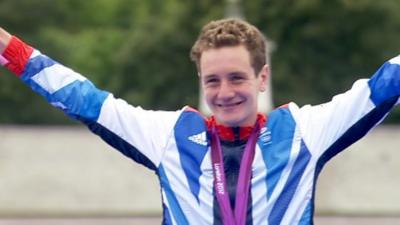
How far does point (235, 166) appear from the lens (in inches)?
177

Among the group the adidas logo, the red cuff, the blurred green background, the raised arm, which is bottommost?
the adidas logo

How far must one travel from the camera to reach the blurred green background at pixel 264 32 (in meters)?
45.7

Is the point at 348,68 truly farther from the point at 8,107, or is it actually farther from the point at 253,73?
the point at 253,73

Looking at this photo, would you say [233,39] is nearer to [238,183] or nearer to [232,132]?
[232,132]

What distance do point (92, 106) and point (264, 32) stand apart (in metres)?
40.3

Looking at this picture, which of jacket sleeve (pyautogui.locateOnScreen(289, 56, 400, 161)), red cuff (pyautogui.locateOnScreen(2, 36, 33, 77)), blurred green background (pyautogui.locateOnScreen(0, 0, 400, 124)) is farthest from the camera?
blurred green background (pyautogui.locateOnScreen(0, 0, 400, 124))

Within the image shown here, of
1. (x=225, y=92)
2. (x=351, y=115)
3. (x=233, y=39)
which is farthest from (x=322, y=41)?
(x=225, y=92)

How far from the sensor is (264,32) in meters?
44.8

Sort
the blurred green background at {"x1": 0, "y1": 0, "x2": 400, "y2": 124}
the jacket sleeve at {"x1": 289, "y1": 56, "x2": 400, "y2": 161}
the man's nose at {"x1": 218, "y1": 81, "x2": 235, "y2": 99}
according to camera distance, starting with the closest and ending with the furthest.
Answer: the man's nose at {"x1": 218, "y1": 81, "x2": 235, "y2": 99}
the jacket sleeve at {"x1": 289, "y1": 56, "x2": 400, "y2": 161}
the blurred green background at {"x1": 0, "y1": 0, "x2": 400, "y2": 124}

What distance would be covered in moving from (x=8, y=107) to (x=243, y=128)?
49.2 m

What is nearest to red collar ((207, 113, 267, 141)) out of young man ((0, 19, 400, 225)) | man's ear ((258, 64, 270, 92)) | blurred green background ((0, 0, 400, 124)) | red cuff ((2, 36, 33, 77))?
young man ((0, 19, 400, 225))

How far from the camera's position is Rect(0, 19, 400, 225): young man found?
4434 mm

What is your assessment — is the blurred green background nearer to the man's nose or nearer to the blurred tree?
the blurred tree

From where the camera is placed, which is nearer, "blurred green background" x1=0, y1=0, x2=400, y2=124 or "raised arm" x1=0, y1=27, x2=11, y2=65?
"raised arm" x1=0, y1=27, x2=11, y2=65
